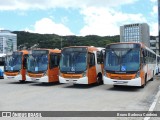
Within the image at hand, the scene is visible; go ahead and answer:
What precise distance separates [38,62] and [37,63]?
0.12 metres

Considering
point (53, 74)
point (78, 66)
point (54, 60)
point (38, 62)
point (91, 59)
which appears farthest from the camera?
point (54, 60)

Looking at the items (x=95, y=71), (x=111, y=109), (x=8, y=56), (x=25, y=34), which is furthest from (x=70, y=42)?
(x=111, y=109)

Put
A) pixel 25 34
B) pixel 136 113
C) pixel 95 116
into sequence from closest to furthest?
pixel 95 116
pixel 136 113
pixel 25 34

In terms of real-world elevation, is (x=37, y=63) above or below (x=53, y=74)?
above

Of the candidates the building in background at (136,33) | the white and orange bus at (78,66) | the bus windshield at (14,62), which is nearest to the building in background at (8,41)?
the building in background at (136,33)

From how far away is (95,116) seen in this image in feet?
32.2

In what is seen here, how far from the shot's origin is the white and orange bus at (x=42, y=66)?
2211 centimetres

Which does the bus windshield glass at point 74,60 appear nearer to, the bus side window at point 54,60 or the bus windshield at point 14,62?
the bus side window at point 54,60

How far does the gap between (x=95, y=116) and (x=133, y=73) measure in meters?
8.60

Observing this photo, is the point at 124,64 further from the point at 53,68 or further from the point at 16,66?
the point at 16,66

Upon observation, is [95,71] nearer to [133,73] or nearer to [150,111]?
[133,73]

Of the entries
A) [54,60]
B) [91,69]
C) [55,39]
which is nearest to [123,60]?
[91,69]

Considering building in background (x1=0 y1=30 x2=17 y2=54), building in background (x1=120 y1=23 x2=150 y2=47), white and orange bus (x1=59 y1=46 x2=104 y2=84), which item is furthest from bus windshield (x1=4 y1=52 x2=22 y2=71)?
building in background (x1=120 y1=23 x2=150 y2=47)

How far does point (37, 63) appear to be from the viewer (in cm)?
2262
